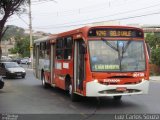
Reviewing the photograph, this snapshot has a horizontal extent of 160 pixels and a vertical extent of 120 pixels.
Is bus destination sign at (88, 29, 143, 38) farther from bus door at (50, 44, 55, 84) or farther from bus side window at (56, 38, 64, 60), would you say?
bus door at (50, 44, 55, 84)

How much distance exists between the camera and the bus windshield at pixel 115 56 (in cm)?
1408

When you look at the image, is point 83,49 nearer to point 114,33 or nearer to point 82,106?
point 114,33

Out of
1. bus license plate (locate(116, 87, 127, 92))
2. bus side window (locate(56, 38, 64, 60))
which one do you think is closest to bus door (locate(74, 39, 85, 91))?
bus license plate (locate(116, 87, 127, 92))

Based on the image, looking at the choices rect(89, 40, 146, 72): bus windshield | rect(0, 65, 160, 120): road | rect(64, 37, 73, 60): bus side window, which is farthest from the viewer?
rect(64, 37, 73, 60): bus side window

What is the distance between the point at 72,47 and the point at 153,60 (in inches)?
981

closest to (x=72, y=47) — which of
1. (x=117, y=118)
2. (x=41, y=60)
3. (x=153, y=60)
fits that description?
(x=117, y=118)

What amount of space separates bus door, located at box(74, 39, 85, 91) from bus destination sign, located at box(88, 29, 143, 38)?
2.56 feet

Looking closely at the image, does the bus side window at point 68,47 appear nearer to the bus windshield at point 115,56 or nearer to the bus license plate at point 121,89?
the bus windshield at point 115,56

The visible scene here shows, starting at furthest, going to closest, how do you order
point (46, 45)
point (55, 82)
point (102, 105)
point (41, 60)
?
point (41, 60) < point (46, 45) < point (55, 82) < point (102, 105)

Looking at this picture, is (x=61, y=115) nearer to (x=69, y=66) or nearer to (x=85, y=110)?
(x=85, y=110)

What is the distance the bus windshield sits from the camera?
46.2 ft

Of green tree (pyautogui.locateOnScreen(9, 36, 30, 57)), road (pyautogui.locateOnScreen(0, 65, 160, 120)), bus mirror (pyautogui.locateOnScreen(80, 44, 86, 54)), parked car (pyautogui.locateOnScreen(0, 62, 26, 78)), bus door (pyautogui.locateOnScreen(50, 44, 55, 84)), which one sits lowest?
road (pyautogui.locateOnScreen(0, 65, 160, 120))

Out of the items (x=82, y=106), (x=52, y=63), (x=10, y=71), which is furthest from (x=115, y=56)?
(x=10, y=71)

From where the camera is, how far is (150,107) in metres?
14.0
